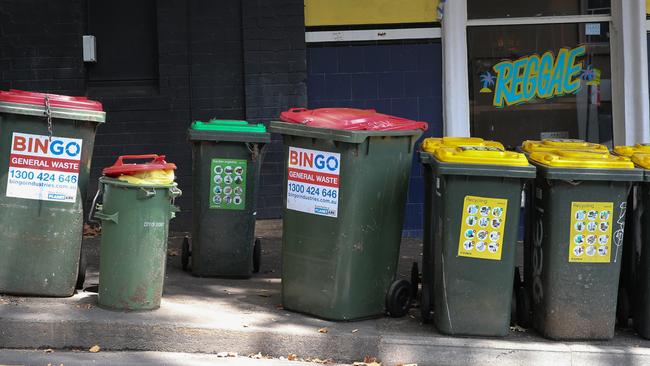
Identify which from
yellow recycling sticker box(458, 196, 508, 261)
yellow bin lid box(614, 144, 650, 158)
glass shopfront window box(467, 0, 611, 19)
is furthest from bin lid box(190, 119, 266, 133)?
glass shopfront window box(467, 0, 611, 19)

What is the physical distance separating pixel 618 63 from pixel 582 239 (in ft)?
14.2

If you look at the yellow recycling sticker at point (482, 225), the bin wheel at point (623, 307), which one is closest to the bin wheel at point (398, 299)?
the yellow recycling sticker at point (482, 225)

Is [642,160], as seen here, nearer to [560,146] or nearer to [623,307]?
[560,146]

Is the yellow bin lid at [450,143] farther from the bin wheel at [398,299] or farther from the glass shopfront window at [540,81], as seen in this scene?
the glass shopfront window at [540,81]

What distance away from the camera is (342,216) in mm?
6812

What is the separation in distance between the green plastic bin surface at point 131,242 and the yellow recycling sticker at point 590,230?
9.06 feet

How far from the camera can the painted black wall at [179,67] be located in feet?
33.2

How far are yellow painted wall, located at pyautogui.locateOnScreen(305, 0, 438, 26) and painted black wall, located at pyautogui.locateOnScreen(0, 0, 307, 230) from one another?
174mm

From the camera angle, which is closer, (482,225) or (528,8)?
(482,225)

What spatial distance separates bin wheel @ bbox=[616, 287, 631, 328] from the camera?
6.99 meters

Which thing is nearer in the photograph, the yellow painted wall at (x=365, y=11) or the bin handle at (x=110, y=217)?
the bin handle at (x=110, y=217)

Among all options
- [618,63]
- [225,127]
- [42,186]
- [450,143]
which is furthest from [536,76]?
[42,186]

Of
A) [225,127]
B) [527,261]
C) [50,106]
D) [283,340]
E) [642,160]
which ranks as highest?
[50,106]

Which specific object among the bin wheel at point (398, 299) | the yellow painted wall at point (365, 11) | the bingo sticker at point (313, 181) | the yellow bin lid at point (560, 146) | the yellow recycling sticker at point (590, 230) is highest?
the yellow painted wall at point (365, 11)
